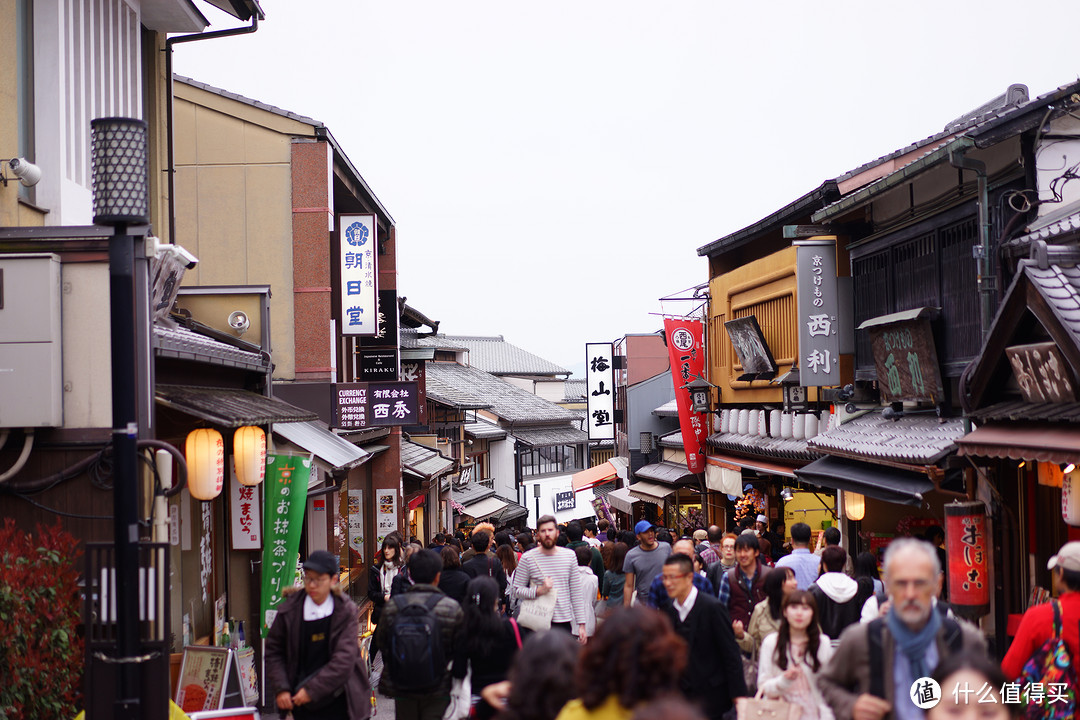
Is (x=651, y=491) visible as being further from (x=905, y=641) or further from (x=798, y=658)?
(x=905, y=641)

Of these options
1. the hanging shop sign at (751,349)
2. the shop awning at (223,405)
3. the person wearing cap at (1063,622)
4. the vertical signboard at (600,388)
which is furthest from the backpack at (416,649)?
the vertical signboard at (600,388)

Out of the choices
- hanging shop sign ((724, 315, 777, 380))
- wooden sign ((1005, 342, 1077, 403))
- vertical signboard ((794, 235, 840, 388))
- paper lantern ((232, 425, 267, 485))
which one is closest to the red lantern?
wooden sign ((1005, 342, 1077, 403))

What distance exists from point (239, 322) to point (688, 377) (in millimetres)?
14666

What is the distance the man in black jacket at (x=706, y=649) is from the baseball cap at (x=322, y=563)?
2.41m

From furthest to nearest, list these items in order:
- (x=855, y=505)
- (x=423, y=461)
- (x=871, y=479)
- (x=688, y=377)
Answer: (x=423, y=461) < (x=688, y=377) < (x=855, y=505) < (x=871, y=479)

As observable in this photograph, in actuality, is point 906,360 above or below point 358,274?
below

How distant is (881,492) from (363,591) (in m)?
13.9

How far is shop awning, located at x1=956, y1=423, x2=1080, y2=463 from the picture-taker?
27.6 ft

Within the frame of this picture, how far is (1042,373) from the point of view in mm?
9508

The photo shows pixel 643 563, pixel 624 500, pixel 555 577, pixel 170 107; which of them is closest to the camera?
pixel 555 577

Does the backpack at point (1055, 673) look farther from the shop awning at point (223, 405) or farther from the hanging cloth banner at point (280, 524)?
the hanging cloth banner at point (280, 524)

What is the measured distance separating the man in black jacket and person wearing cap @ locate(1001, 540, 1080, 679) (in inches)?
67.8

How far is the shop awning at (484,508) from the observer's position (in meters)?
42.5

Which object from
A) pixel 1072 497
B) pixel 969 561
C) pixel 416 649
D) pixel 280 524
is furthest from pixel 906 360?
pixel 416 649
